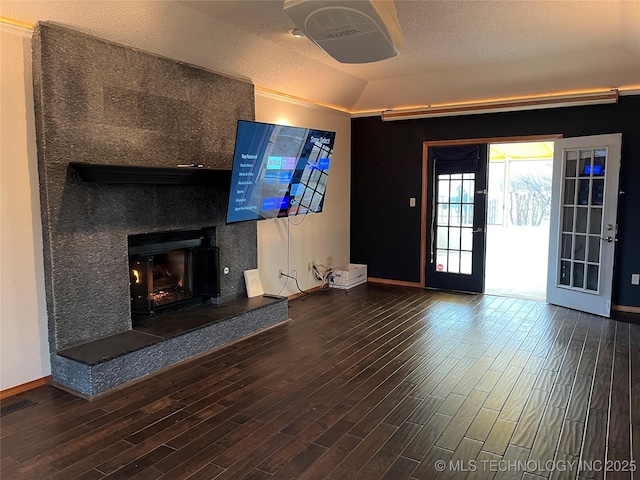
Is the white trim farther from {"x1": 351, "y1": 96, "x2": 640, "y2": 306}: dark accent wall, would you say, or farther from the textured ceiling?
{"x1": 351, "y1": 96, "x2": 640, "y2": 306}: dark accent wall

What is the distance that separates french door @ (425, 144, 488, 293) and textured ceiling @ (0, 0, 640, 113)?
80 cm

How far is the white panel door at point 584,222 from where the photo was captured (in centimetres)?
502

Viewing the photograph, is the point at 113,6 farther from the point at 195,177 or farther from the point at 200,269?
the point at 200,269

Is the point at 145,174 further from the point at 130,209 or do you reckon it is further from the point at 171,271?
the point at 171,271

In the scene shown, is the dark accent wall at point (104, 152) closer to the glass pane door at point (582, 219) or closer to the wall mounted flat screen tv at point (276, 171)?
the wall mounted flat screen tv at point (276, 171)

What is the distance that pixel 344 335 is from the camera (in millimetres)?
4480

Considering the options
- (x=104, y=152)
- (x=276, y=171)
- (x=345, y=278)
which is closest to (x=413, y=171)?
(x=345, y=278)

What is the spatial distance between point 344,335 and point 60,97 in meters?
3.10

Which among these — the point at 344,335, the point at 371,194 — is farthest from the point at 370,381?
the point at 371,194

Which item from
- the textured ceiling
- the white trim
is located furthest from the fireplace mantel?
the textured ceiling

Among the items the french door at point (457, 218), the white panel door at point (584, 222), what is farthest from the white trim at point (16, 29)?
the white panel door at point (584, 222)

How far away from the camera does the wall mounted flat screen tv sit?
3.90m

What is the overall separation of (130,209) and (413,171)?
165 inches

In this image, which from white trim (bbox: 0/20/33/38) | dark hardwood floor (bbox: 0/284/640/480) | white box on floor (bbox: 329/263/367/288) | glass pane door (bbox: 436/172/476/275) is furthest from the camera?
white box on floor (bbox: 329/263/367/288)
